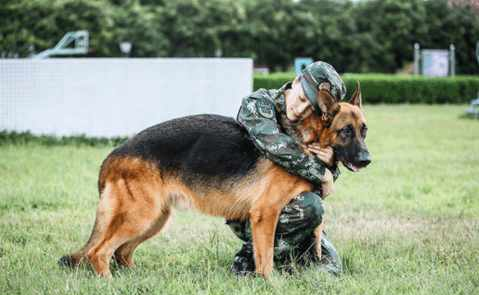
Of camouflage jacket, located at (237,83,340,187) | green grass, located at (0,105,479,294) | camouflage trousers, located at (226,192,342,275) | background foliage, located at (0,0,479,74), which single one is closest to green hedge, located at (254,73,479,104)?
green grass, located at (0,105,479,294)

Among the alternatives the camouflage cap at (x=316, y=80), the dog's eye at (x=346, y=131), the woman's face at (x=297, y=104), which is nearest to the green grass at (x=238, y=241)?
the dog's eye at (x=346, y=131)

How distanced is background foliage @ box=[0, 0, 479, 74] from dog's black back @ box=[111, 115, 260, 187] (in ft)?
167

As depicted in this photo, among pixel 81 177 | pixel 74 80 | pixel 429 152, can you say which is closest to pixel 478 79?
pixel 429 152

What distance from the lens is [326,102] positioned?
4.89 m

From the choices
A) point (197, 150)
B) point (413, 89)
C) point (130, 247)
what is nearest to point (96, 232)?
point (130, 247)

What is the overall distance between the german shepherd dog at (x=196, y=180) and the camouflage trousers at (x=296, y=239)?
0.11m

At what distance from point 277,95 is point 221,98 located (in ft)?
28.8

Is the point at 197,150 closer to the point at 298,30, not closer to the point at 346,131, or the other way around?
the point at 346,131

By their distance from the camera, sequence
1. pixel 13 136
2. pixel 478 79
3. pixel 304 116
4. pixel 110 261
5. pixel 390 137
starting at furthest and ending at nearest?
pixel 478 79, pixel 390 137, pixel 13 136, pixel 110 261, pixel 304 116

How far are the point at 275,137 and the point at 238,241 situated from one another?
180cm

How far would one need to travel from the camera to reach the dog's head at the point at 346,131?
4910 millimetres

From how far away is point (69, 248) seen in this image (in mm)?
6270

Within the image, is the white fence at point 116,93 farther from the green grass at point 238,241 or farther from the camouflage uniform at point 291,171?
the camouflage uniform at point 291,171

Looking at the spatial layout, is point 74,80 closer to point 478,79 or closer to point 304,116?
point 304,116
